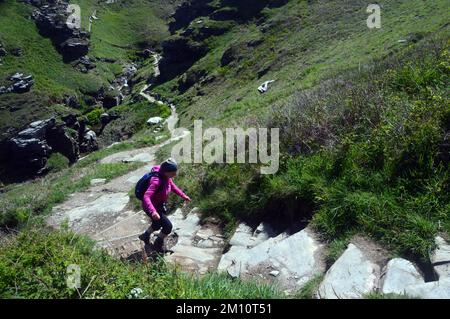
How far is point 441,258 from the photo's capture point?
458 cm

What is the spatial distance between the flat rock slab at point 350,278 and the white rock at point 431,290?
0.44m

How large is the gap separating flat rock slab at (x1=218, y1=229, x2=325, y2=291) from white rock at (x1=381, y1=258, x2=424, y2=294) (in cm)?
88

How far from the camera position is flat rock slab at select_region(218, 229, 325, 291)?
5.27m

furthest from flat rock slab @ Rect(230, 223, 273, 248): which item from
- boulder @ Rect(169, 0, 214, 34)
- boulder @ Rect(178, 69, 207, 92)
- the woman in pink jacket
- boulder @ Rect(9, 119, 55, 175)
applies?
boulder @ Rect(169, 0, 214, 34)

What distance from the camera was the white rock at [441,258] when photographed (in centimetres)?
439

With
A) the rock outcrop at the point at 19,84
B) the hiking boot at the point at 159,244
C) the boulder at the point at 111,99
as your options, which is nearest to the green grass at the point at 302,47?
the hiking boot at the point at 159,244

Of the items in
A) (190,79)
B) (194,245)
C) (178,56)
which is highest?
(194,245)

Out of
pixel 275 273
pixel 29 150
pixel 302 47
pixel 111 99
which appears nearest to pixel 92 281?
pixel 275 273

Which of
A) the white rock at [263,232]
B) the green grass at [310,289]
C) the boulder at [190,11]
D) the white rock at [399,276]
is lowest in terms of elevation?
the white rock at [263,232]

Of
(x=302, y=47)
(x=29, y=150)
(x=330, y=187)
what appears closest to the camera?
(x=330, y=187)

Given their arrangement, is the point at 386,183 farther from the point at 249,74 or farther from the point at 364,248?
the point at 249,74

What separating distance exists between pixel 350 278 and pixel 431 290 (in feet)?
2.83

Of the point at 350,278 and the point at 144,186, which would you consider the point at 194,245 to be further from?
the point at 350,278

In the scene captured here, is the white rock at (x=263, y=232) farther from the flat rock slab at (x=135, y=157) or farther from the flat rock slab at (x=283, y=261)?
the flat rock slab at (x=135, y=157)
